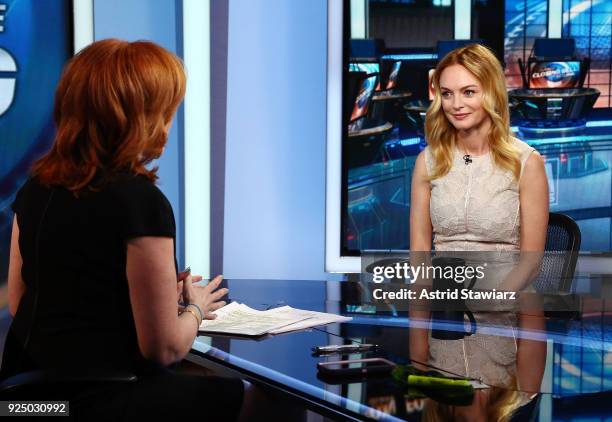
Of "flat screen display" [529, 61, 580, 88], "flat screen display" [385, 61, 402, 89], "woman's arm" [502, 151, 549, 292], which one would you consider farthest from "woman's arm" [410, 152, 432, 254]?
"flat screen display" [529, 61, 580, 88]

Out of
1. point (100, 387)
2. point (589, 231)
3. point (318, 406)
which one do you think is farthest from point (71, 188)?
point (589, 231)

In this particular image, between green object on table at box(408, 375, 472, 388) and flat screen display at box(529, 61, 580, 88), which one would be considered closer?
green object on table at box(408, 375, 472, 388)

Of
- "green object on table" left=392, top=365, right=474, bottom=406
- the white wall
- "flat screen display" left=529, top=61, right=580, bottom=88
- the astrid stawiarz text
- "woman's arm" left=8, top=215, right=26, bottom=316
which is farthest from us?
the white wall

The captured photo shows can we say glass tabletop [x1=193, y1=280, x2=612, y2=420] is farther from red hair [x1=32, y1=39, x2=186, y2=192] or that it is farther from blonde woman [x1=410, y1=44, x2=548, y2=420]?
red hair [x1=32, y1=39, x2=186, y2=192]

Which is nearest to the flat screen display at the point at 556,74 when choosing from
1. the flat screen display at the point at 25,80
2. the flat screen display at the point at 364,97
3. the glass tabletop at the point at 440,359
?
the flat screen display at the point at 364,97

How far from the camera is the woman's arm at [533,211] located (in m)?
2.53

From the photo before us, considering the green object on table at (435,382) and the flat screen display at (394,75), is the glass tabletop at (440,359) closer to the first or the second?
the green object on table at (435,382)

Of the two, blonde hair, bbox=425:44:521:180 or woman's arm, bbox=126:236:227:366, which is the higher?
blonde hair, bbox=425:44:521:180

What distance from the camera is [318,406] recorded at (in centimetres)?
144

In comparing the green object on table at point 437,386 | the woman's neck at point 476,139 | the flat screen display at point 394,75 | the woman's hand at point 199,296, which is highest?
the flat screen display at point 394,75

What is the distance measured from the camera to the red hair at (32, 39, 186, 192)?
149cm

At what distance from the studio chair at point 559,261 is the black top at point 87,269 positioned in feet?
4.39

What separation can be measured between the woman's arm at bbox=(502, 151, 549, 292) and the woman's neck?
0.16 meters

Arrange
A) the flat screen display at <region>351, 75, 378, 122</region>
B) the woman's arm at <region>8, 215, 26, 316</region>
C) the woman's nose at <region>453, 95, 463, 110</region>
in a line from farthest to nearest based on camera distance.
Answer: the flat screen display at <region>351, 75, 378, 122</region>, the woman's nose at <region>453, 95, 463, 110</region>, the woman's arm at <region>8, 215, 26, 316</region>
